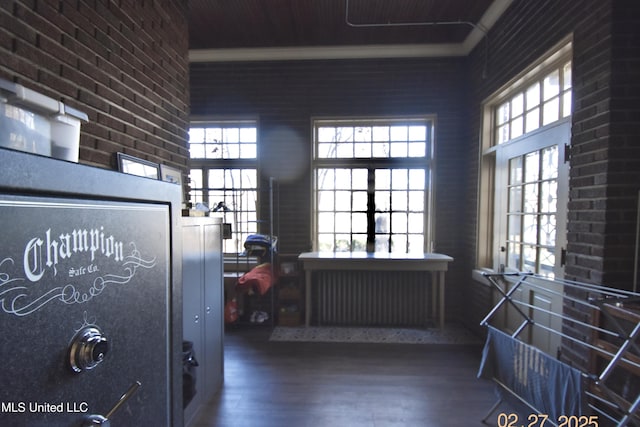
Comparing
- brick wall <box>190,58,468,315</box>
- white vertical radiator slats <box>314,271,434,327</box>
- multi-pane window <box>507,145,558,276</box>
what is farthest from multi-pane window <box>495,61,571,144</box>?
white vertical radiator slats <box>314,271,434,327</box>

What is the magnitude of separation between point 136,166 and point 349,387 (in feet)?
7.77

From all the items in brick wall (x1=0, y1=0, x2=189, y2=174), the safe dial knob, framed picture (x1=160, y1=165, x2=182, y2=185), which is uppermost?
brick wall (x1=0, y1=0, x2=189, y2=174)

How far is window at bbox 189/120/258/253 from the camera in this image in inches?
177

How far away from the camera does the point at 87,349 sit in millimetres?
639

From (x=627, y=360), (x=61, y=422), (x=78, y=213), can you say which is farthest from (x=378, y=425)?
(x=78, y=213)

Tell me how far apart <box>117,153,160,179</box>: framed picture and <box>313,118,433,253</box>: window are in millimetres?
2426

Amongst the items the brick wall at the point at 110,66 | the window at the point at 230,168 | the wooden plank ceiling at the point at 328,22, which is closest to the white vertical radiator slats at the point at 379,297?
the window at the point at 230,168

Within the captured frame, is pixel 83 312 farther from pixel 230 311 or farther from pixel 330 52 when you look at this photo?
pixel 330 52

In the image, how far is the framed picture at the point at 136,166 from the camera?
6.40ft

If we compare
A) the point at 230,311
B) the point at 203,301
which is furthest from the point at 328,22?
the point at 230,311

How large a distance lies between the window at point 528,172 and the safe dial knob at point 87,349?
2.98 m

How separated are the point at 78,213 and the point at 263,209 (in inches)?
151
